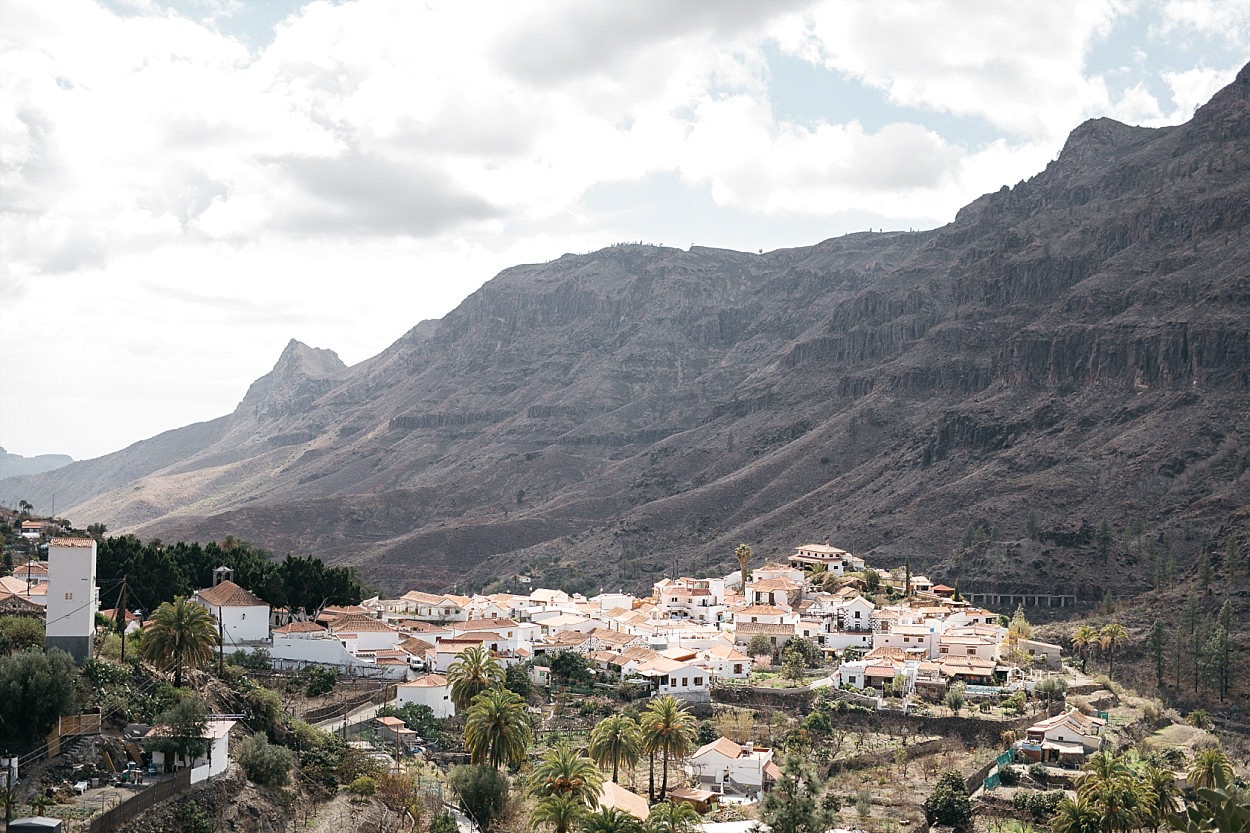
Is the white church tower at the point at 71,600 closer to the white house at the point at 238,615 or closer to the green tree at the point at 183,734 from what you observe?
the green tree at the point at 183,734

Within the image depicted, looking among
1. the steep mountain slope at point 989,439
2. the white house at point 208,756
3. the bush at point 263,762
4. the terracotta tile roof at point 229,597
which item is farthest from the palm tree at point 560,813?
the steep mountain slope at point 989,439

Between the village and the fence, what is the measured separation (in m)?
0.16

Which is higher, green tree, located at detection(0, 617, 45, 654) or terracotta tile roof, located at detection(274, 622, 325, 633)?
green tree, located at detection(0, 617, 45, 654)

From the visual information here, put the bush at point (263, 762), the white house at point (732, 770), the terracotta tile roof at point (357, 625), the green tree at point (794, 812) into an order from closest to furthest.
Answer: the bush at point (263, 762) < the green tree at point (794, 812) < the white house at point (732, 770) < the terracotta tile roof at point (357, 625)

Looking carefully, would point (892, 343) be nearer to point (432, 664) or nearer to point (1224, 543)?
point (1224, 543)

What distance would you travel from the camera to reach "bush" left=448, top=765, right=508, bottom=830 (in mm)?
35531

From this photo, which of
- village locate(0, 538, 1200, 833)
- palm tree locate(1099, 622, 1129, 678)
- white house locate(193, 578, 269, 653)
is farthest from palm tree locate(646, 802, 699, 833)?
palm tree locate(1099, 622, 1129, 678)

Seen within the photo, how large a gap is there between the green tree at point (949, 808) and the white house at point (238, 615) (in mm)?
27656

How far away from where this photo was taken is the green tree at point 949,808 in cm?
4166

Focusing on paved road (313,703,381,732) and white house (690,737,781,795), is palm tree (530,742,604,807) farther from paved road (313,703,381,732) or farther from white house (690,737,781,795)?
white house (690,737,781,795)

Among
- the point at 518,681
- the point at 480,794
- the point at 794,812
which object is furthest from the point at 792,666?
the point at 480,794

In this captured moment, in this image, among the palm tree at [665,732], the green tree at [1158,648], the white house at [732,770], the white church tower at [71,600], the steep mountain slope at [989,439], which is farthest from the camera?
the steep mountain slope at [989,439]

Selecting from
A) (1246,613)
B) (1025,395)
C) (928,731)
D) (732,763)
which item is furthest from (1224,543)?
(732,763)

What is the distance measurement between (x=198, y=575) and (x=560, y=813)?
3243cm
